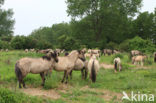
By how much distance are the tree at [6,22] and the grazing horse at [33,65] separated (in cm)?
3660

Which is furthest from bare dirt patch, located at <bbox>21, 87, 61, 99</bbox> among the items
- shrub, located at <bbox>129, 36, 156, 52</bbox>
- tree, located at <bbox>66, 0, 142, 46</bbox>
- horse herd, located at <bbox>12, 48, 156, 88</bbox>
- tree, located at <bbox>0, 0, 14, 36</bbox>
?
tree, located at <bbox>0, 0, 14, 36</bbox>

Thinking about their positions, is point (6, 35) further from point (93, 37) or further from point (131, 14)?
point (131, 14)

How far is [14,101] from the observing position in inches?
185

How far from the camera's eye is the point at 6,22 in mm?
40844

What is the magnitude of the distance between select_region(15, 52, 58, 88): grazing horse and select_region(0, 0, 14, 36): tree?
36601mm

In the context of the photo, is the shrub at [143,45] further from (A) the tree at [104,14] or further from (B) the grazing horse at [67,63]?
(B) the grazing horse at [67,63]

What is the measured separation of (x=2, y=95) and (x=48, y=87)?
8.63ft

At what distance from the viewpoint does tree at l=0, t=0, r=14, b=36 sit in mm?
39812

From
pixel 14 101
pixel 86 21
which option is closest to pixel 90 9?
pixel 86 21

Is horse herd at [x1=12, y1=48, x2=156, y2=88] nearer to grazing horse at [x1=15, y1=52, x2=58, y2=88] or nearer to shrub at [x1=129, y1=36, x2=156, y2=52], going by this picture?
grazing horse at [x1=15, y1=52, x2=58, y2=88]

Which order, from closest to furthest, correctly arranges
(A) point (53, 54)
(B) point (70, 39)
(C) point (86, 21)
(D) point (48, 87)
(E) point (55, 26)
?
(D) point (48, 87)
(A) point (53, 54)
(B) point (70, 39)
(C) point (86, 21)
(E) point (55, 26)

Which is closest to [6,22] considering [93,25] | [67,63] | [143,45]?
[93,25]

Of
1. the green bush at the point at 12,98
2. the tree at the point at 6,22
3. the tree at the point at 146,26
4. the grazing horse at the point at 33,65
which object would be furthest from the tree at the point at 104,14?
the green bush at the point at 12,98

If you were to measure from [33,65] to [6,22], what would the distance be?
1489 inches
